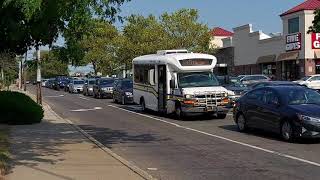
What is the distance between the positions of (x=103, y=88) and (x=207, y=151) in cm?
3336

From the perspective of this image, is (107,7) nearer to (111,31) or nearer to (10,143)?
(10,143)

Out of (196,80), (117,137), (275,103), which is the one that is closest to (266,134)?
(275,103)

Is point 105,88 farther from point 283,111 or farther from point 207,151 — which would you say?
point 207,151

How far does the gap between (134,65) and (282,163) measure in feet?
61.0

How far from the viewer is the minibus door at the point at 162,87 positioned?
25352mm

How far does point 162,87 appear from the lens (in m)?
25.6

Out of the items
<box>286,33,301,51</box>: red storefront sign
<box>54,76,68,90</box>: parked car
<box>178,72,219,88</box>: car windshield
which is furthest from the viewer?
<box>54,76,68,90</box>: parked car

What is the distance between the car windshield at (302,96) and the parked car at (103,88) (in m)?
30.7

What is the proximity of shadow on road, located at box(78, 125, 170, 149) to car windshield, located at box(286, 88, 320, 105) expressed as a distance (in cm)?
358

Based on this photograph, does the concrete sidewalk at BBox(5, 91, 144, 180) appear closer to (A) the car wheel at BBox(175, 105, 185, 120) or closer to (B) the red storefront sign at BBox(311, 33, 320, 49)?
(A) the car wheel at BBox(175, 105, 185, 120)

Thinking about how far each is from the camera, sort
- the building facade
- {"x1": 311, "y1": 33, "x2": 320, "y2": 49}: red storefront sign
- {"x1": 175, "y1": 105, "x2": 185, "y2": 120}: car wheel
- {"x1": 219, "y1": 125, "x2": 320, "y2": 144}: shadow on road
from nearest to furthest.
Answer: {"x1": 219, "y1": 125, "x2": 320, "y2": 144}: shadow on road < {"x1": 175, "y1": 105, "x2": 185, "y2": 120}: car wheel < {"x1": 311, "y1": 33, "x2": 320, "y2": 49}: red storefront sign < the building facade

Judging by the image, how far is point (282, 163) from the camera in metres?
12.1

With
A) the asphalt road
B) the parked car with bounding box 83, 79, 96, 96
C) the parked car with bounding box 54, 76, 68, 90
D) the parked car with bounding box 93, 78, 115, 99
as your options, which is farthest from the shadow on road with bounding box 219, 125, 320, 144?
the parked car with bounding box 54, 76, 68, 90

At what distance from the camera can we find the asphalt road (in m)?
11.2
